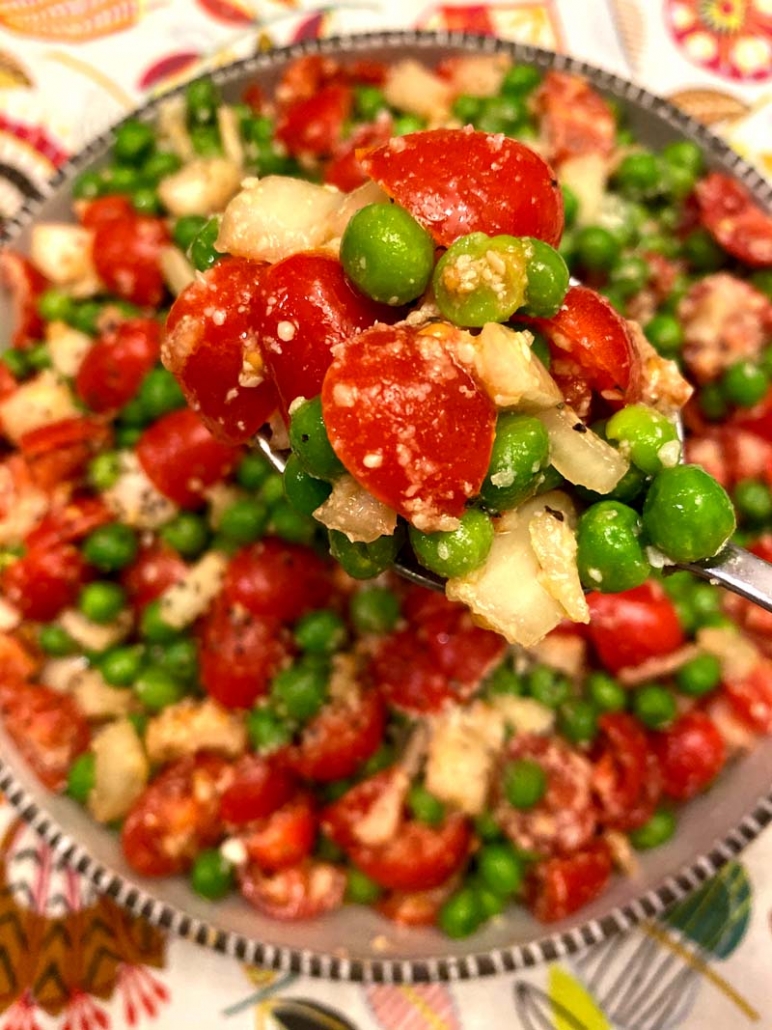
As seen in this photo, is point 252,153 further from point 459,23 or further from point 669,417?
point 669,417

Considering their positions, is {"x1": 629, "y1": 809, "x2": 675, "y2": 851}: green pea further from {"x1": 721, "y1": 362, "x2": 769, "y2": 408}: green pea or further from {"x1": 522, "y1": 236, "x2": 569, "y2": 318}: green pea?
{"x1": 522, "y1": 236, "x2": 569, "y2": 318}: green pea

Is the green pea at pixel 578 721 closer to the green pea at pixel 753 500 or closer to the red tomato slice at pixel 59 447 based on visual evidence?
the green pea at pixel 753 500

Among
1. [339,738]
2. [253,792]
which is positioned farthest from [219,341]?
[253,792]

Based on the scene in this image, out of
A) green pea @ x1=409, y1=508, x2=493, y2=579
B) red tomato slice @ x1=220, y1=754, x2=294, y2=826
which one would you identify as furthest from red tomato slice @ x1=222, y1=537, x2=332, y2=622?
green pea @ x1=409, y1=508, x2=493, y2=579

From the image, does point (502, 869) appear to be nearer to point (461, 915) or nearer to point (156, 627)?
point (461, 915)

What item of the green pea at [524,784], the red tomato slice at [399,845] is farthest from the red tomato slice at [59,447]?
the green pea at [524,784]

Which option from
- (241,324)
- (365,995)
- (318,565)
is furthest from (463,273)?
(365,995)
